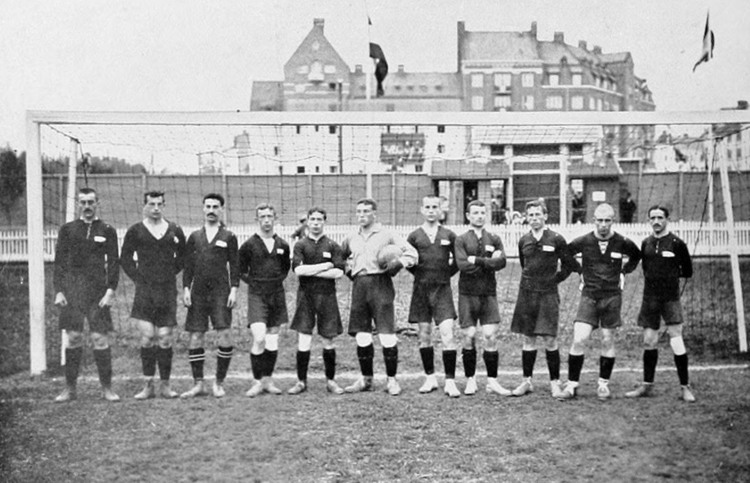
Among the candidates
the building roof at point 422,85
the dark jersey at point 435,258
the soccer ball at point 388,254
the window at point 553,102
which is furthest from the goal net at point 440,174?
the building roof at point 422,85

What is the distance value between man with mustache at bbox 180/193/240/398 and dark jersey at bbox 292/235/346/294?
0.50 metres

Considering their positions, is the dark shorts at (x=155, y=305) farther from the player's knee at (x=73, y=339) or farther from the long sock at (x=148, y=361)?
the player's knee at (x=73, y=339)

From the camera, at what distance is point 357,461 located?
145 inches

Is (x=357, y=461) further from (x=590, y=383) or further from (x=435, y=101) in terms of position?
(x=435, y=101)

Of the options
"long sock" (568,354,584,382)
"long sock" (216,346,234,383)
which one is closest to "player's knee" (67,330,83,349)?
"long sock" (216,346,234,383)

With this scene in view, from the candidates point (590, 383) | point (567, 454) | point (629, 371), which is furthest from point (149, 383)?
point (629, 371)

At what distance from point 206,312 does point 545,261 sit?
2701 mm

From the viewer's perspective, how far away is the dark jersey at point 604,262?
16.5 feet

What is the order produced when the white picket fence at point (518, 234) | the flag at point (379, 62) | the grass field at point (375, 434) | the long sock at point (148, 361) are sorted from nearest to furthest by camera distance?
the grass field at point (375, 434)
the long sock at point (148, 361)
the flag at point (379, 62)
the white picket fence at point (518, 234)

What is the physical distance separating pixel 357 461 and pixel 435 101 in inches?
1492

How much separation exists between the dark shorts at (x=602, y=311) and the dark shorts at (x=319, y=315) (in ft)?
6.35

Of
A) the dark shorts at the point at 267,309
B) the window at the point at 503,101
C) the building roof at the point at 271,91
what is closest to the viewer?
the dark shorts at the point at 267,309

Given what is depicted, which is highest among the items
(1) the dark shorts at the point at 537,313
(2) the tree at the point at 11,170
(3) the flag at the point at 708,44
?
(3) the flag at the point at 708,44

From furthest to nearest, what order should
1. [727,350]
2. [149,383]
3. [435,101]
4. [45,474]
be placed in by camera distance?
1. [435,101]
2. [727,350]
3. [149,383]
4. [45,474]
